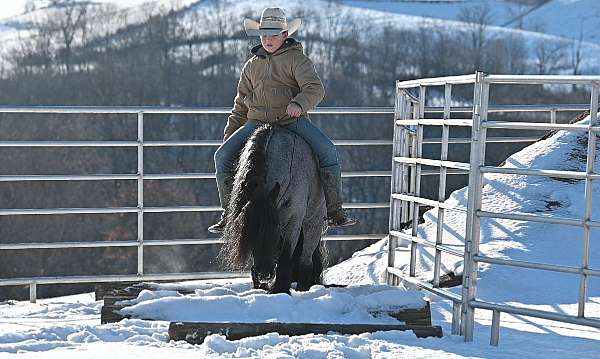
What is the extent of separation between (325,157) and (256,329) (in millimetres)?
1235

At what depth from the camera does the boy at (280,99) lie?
5.61 meters

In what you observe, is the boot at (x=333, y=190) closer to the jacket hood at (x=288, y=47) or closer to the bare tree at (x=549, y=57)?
the jacket hood at (x=288, y=47)

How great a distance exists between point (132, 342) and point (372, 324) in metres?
1.29

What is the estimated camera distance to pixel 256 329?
15.9 feet

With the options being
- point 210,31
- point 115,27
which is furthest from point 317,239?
point 115,27

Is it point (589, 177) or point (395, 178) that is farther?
point (395, 178)

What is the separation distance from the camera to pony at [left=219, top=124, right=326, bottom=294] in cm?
523

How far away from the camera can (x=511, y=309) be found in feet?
15.7

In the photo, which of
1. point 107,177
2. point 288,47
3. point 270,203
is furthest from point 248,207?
point 107,177

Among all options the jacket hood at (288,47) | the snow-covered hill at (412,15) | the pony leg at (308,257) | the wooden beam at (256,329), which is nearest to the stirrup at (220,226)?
the pony leg at (308,257)

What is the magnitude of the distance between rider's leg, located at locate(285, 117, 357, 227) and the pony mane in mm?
284

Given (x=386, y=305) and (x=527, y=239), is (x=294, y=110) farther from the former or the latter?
(x=527, y=239)

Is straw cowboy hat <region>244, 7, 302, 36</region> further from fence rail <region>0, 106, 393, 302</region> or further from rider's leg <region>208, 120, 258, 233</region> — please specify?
fence rail <region>0, 106, 393, 302</region>

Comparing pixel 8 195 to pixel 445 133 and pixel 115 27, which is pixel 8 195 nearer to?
pixel 115 27
